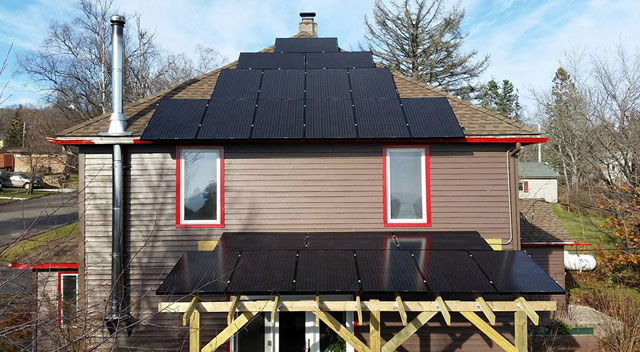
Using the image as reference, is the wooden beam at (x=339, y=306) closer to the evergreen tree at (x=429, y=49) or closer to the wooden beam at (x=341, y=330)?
the wooden beam at (x=341, y=330)

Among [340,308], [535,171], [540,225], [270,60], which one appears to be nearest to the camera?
[340,308]

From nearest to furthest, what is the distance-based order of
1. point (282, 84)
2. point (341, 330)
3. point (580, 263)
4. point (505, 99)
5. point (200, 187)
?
1. point (341, 330)
2. point (200, 187)
3. point (282, 84)
4. point (580, 263)
5. point (505, 99)

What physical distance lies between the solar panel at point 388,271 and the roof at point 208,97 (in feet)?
10.8

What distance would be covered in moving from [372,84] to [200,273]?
6048 millimetres

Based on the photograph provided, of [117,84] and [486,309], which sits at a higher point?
[117,84]

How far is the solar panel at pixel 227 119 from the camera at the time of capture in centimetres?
757

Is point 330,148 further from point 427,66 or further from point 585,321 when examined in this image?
point 427,66

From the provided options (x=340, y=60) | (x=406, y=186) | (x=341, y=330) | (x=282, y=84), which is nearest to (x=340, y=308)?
(x=341, y=330)

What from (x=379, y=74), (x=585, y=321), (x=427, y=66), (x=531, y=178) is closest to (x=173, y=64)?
(x=427, y=66)

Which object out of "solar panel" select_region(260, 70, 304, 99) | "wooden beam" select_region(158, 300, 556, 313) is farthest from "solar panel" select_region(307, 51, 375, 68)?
"wooden beam" select_region(158, 300, 556, 313)

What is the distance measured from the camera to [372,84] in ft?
30.3

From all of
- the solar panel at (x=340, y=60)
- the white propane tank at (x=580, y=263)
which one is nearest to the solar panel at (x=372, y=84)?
the solar panel at (x=340, y=60)

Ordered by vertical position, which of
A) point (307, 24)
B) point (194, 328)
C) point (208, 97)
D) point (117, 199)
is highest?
point (307, 24)

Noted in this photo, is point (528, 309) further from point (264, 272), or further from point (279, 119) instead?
point (279, 119)
